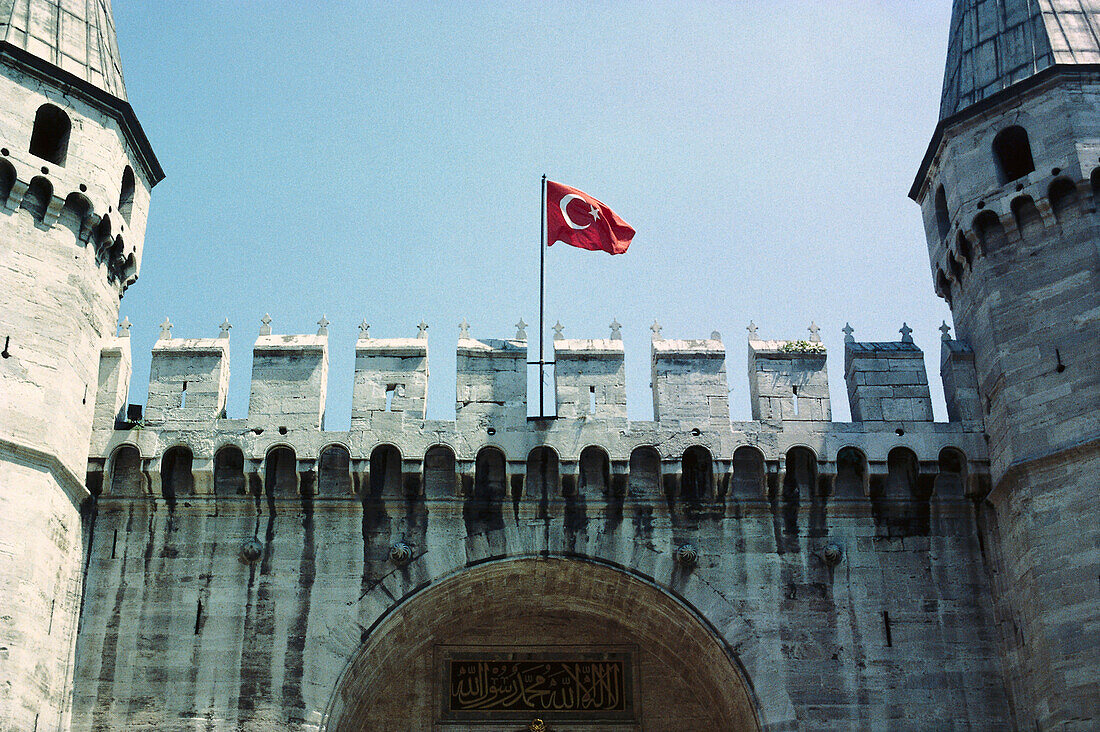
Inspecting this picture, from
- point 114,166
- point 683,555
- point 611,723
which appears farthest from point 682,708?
point 114,166

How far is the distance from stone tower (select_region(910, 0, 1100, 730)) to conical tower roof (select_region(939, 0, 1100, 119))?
0.08 feet

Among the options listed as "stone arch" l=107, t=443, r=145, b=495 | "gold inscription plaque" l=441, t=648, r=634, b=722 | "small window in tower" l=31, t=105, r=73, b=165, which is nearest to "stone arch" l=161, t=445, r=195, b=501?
"stone arch" l=107, t=443, r=145, b=495

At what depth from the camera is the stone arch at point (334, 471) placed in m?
17.8

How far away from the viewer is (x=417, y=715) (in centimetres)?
1881

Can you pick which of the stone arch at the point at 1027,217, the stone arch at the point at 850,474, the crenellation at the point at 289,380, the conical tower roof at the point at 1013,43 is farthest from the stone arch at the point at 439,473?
the conical tower roof at the point at 1013,43

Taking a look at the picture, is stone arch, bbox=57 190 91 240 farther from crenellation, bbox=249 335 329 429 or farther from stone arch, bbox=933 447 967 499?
stone arch, bbox=933 447 967 499

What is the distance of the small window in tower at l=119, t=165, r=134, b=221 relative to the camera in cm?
1931

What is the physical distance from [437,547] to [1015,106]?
10.4 m

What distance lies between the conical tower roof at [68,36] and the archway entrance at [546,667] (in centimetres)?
918

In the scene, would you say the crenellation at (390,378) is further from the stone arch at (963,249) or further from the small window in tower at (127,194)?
the stone arch at (963,249)

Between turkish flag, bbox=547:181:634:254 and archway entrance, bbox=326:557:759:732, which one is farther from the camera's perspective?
turkish flag, bbox=547:181:634:254

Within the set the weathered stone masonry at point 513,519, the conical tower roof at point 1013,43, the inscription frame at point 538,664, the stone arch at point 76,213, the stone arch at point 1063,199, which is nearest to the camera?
the weathered stone masonry at point 513,519

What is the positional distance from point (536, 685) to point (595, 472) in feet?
11.0

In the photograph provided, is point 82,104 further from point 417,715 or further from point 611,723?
point 611,723
